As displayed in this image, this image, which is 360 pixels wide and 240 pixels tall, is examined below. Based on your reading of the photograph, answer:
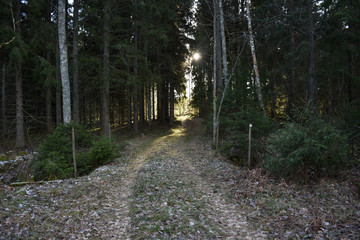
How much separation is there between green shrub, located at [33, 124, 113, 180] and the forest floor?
0.94 m

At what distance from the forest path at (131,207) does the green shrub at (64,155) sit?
0.81m

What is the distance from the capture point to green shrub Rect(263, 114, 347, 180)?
5.57 m

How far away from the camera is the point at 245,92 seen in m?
10.1

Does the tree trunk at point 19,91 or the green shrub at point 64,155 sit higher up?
the tree trunk at point 19,91

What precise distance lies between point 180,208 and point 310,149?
3.78 meters

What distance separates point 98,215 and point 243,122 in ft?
20.9

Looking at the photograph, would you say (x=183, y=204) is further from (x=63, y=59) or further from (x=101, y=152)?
(x=63, y=59)

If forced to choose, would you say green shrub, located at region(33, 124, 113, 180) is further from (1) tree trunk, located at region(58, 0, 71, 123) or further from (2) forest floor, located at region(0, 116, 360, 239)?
(1) tree trunk, located at region(58, 0, 71, 123)

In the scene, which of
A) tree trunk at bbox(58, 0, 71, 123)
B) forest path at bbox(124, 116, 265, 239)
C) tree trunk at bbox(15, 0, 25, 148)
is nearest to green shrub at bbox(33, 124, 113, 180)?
tree trunk at bbox(58, 0, 71, 123)

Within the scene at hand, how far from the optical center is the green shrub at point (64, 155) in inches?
308

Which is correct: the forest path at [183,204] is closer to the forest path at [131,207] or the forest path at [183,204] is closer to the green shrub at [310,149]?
the forest path at [131,207]

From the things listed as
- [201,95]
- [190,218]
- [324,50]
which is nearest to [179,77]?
[201,95]

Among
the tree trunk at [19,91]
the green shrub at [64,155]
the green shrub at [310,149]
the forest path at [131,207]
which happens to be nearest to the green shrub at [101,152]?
the green shrub at [64,155]

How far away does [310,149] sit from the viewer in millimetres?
5512
